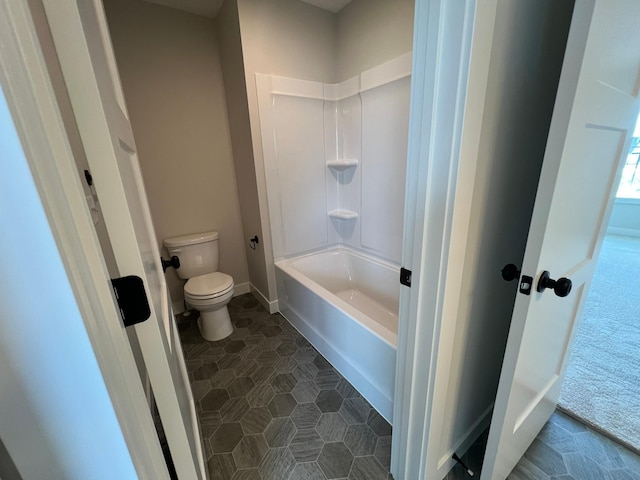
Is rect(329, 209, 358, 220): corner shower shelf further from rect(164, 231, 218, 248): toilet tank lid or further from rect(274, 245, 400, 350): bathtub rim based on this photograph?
rect(164, 231, 218, 248): toilet tank lid

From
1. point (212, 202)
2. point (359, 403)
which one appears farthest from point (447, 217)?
point (212, 202)

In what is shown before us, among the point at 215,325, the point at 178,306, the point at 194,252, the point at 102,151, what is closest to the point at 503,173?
the point at 102,151

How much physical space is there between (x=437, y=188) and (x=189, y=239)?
204 centimetres

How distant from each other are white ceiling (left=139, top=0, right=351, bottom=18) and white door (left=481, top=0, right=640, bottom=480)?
1.90m

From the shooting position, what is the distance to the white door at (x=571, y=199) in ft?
2.10

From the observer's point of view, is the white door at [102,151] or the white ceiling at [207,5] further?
the white ceiling at [207,5]

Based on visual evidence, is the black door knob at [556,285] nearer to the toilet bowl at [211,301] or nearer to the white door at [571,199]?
the white door at [571,199]

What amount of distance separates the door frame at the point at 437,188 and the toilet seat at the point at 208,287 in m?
1.41

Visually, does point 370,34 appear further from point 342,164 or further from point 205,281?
point 205,281

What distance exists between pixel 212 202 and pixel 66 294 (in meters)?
2.24

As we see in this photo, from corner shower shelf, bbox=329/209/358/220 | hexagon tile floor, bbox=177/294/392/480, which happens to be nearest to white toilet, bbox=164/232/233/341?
hexagon tile floor, bbox=177/294/392/480

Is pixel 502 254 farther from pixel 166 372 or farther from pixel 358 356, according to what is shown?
pixel 166 372

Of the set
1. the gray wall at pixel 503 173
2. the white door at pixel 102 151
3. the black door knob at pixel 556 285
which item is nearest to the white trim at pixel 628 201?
the gray wall at pixel 503 173

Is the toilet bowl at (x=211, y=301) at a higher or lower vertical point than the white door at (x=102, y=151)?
lower
